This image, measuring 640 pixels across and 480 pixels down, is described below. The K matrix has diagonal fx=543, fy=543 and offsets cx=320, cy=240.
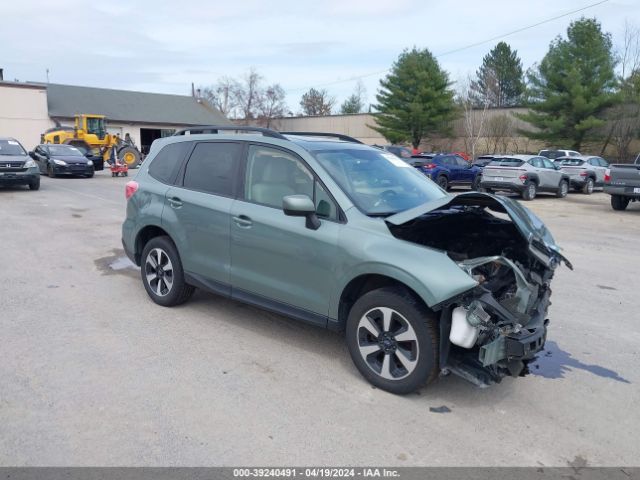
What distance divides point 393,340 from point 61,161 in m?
22.4

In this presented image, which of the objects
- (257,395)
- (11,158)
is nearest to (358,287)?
(257,395)

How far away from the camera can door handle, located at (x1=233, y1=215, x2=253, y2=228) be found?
472cm

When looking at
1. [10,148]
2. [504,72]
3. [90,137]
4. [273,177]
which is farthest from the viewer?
[504,72]

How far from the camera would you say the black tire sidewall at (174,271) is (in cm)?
551

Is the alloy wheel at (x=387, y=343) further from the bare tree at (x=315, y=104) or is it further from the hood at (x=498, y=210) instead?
the bare tree at (x=315, y=104)

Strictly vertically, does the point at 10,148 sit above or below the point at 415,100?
below

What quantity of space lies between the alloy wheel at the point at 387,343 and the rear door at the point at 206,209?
1.58 m

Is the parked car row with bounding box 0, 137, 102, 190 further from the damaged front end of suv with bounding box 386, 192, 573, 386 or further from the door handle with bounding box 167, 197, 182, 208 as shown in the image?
the damaged front end of suv with bounding box 386, 192, 573, 386

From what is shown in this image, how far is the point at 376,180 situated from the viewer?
187 inches

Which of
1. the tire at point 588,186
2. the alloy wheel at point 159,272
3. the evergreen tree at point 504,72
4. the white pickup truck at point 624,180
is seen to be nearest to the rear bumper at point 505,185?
the white pickup truck at point 624,180

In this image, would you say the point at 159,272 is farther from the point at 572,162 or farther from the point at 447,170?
the point at 572,162

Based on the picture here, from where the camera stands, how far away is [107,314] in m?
5.55

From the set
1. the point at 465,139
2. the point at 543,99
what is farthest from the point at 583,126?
the point at 465,139

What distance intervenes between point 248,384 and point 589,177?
23.4 meters
